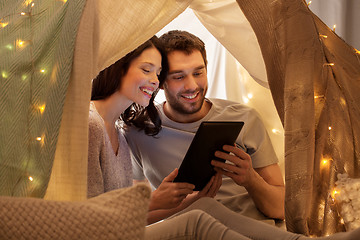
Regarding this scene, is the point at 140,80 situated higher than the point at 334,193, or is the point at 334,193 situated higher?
the point at 140,80

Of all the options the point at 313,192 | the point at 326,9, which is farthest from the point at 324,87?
the point at 326,9

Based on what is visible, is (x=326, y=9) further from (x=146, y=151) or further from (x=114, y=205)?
(x=114, y=205)

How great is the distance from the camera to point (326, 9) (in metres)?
3.16

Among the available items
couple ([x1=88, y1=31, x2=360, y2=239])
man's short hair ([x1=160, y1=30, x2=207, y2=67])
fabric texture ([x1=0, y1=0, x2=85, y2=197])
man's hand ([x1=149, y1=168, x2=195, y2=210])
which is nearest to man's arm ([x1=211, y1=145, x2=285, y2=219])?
couple ([x1=88, y1=31, x2=360, y2=239])

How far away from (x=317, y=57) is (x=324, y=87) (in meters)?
0.11

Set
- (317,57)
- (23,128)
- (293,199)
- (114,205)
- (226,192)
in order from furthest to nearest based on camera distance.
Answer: (226,192) → (317,57) → (293,199) → (23,128) → (114,205)

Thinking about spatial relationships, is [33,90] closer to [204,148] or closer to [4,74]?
[4,74]

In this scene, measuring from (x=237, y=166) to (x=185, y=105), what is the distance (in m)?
0.40

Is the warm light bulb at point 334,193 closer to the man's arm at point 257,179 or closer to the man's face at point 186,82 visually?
the man's arm at point 257,179

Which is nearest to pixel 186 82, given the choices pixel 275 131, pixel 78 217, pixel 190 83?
pixel 190 83

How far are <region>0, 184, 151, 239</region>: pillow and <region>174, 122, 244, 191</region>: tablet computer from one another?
1.79 feet

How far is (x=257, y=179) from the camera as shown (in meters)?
1.76

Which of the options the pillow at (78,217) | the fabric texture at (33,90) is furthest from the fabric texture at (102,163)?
the pillow at (78,217)

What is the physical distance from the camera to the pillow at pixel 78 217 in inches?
34.9
